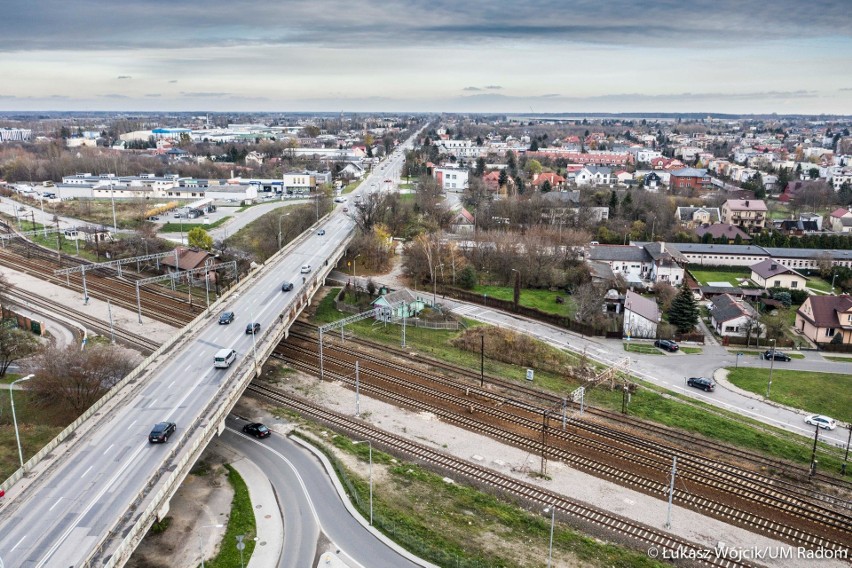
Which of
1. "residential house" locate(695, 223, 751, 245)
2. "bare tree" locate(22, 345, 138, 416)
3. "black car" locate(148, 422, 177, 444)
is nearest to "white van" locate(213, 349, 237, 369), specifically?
"bare tree" locate(22, 345, 138, 416)

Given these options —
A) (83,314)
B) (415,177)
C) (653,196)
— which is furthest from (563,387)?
(415,177)

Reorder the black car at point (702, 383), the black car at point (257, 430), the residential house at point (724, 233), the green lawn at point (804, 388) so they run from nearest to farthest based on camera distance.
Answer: the black car at point (257, 430)
the green lawn at point (804, 388)
the black car at point (702, 383)
the residential house at point (724, 233)

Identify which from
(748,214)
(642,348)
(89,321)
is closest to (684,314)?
(642,348)

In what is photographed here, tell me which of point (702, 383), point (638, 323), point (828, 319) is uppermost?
point (828, 319)

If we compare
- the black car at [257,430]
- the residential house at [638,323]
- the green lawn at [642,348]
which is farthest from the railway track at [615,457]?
the residential house at [638,323]

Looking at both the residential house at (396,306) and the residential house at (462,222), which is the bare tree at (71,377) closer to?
the residential house at (396,306)

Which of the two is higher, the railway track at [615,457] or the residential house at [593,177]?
the residential house at [593,177]

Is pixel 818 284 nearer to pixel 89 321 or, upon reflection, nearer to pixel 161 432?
pixel 161 432
